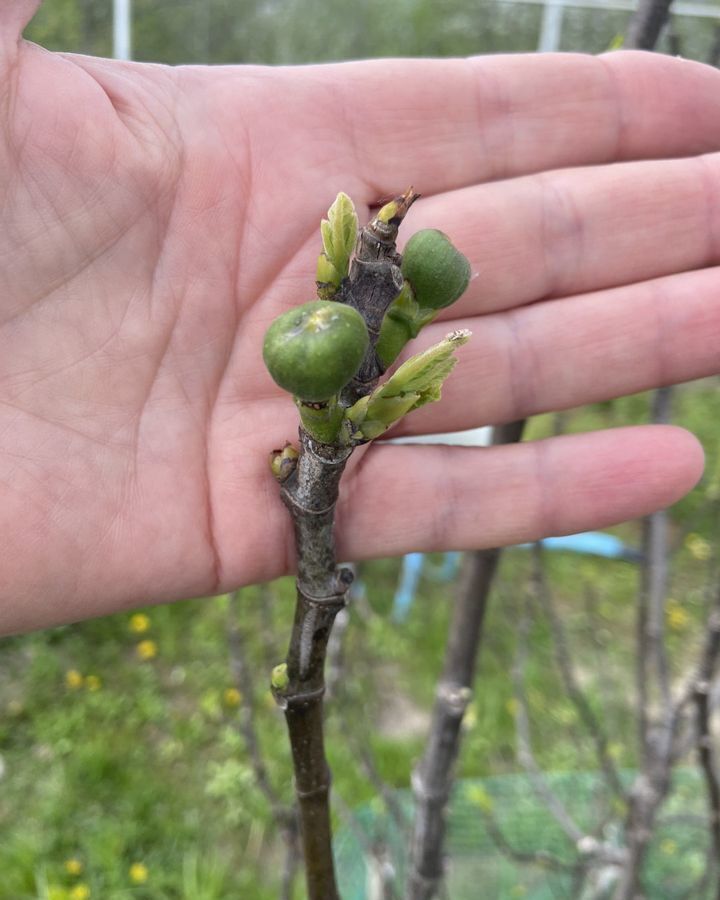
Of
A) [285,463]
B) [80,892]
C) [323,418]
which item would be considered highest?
[323,418]

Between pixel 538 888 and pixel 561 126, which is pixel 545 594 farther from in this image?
pixel 538 888

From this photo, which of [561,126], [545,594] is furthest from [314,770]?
[561,126]

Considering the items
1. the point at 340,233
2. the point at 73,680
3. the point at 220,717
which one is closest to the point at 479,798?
the point at 220,717

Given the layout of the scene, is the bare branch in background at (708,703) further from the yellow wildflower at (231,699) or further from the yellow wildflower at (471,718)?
the yellow wildflower at (231,699)

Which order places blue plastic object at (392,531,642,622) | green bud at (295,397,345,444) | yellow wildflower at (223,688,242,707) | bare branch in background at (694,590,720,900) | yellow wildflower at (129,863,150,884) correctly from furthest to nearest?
blue plastic object at (392,531,642,622) < yellow wildflower at (223,688,242,707) < yellow wildflower at (129,863,150,884) < bare branch in background at (694,590,720,900) < green bud at (295,397,345,444)

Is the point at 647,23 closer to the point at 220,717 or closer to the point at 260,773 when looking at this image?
the point at 260,773

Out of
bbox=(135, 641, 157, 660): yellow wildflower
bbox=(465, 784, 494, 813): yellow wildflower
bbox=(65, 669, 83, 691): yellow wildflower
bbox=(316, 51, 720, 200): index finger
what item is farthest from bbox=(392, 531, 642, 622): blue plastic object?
bbox=(316, 51, 720, 200): index finger

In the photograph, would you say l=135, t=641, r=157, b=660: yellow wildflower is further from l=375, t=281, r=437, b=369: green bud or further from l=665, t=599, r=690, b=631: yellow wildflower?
l=375, t=281, r=437, b=369: green bud

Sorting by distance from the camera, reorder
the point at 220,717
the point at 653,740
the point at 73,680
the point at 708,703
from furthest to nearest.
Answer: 1. the point at 73,680
2. the point at 220,717
3. the point at 653,740
4. the point at 708,703
